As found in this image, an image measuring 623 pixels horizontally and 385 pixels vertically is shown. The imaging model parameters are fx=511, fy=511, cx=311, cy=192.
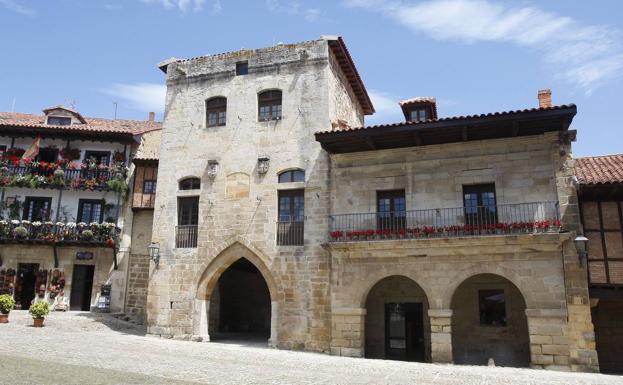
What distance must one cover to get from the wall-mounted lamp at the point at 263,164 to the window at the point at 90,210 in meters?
10.0

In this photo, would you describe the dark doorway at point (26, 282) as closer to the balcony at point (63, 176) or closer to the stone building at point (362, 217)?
the balcony at point (63, 176)

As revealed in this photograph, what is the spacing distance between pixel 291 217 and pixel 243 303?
29.8 feet

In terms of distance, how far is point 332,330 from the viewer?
16.8 meters

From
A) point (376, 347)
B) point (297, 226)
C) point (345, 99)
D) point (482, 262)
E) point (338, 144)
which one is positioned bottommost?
point (376, 347)

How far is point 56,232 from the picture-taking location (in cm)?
2359

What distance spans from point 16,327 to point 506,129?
1723 cm

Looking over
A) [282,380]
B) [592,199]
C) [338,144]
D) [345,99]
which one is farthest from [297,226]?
[592,199]

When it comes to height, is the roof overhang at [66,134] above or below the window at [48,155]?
above

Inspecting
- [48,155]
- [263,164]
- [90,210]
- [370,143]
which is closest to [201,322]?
[263,164]

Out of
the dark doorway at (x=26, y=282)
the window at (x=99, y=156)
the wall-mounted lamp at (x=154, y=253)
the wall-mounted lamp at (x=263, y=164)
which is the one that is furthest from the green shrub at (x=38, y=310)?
the window at (x=99, y=156)

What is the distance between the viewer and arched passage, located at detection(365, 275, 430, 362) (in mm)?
17844

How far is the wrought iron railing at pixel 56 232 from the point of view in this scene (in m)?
23.3

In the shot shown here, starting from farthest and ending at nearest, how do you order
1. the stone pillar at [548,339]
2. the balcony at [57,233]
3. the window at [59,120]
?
the window at [59,120] < the balcony at [57,233] < the stone pillar at [548,339]

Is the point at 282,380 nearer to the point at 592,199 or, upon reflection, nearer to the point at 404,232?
the point at 404,232
